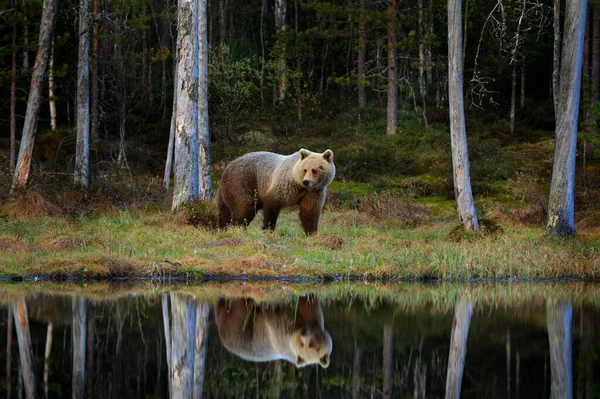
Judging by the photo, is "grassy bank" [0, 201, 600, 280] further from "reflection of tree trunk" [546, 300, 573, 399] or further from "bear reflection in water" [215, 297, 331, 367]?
"reflection of tree trunk" [546, 300, 573, 399]

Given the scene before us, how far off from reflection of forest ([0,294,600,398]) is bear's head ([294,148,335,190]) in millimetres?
5076

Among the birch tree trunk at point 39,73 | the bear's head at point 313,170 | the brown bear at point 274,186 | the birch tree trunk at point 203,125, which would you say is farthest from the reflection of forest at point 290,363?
the birch tree trunk at point 39,73

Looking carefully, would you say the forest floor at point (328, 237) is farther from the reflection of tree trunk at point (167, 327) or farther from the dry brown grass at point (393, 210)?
the reflection of tree trunk at point (167, 327)

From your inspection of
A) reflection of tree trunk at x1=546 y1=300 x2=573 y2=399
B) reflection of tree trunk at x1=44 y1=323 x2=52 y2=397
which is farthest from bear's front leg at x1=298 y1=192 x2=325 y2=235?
reflection of tree trunk at x1=44 y1=323 x2=52 y2=397

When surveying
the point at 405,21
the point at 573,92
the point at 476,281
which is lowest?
the point at 476,281

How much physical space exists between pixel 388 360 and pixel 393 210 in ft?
40.9

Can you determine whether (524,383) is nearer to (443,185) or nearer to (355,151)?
(443,185)

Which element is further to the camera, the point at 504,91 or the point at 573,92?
the point at 504,91

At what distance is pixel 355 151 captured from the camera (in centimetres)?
3366

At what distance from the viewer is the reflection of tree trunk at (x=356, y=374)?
272 inches

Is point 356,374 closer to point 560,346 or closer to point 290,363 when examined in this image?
point 290,363

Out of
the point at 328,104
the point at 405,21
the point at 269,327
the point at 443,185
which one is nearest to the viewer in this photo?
the point at 269,327

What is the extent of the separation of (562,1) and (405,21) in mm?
8658

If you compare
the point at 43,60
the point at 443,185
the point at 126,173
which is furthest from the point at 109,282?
the point at 126,173
